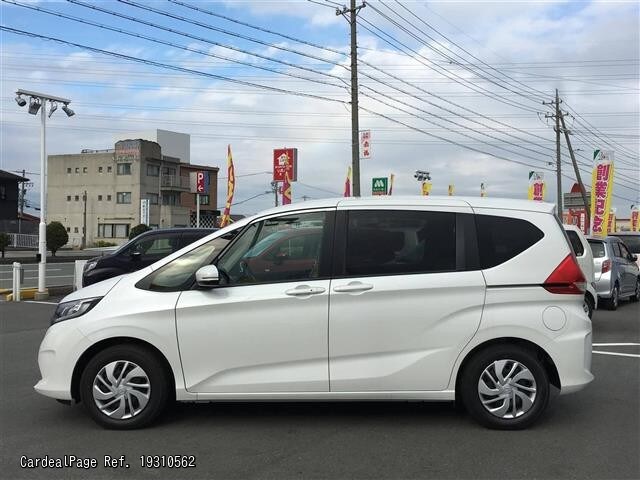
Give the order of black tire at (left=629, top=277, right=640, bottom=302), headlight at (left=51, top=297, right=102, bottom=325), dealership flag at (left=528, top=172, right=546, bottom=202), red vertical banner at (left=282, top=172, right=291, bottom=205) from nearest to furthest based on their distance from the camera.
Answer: headlight at (left=51, top=297, right=102, bottom=325) < black tire at (left=629, top=277, right=640, bottom=302) < red vertical banner at (left=282, top=172, right=291, bottom=205) < dealership flag at (left=528, top=172, right=546, bottom=202)

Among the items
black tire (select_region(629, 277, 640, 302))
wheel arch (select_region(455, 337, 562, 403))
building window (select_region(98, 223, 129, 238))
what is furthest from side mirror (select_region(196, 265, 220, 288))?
building window (select_region(98, 223, 129, 238))

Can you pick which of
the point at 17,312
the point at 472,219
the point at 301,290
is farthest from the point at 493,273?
the point at 17,312

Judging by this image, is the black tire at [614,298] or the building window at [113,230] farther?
the building window at [113,230]

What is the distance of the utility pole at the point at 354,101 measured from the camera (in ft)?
77.4

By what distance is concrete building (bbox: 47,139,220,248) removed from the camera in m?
70.6

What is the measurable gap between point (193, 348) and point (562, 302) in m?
2.97

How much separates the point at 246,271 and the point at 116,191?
71.0m

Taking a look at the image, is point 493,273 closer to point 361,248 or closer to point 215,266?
point 361,248

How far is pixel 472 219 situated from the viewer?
497cm

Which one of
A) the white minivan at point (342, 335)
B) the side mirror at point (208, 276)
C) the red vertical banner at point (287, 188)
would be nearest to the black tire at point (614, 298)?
the white minivan at point (342, 335)

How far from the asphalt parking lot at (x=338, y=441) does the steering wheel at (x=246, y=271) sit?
1221 mm

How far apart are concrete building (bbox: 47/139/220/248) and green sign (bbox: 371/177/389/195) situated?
39016mm

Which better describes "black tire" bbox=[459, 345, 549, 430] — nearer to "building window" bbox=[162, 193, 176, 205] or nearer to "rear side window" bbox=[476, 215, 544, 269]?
"rear side window" bbox=[476, 215, 544, 269]

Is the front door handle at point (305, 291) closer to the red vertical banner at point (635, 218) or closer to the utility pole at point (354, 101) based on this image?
the utility pole at point (354, 101)
